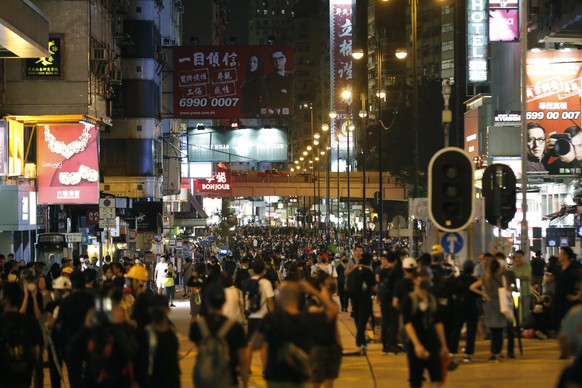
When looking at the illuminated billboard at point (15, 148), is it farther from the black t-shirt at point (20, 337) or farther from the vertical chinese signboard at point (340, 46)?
the vertical chinese signboard at point (340, 46)

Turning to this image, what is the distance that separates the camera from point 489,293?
18.2 m

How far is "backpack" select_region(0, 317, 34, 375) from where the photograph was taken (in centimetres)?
1190

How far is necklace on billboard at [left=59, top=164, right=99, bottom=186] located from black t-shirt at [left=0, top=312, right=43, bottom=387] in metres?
31.5

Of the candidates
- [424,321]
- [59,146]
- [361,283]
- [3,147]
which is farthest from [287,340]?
[59,146]

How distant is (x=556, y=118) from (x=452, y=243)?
1509 inches

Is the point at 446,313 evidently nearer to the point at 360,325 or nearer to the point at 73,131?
the point at 360,325

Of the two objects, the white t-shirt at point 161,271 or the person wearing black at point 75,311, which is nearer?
the person wearing black at point 75,311

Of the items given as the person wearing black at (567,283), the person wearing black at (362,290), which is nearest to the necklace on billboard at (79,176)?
the person wearing black at (362,290)

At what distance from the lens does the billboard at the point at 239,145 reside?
64.9 meters

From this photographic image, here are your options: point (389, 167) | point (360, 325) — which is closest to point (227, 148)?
point (389, 167)

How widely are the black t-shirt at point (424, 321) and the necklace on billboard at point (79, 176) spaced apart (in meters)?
31.9

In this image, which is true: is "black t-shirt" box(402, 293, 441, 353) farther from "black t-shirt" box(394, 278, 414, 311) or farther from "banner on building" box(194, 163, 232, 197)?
"banner on building" box(194, 163, 232, 197)

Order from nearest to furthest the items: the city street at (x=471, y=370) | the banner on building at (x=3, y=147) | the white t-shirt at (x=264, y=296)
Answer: the city street at (x=471, y=370) < the white t-shirt at (x=264, y=296) < the banner on building at (x=3, y=147)

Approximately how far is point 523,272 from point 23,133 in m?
25.0
